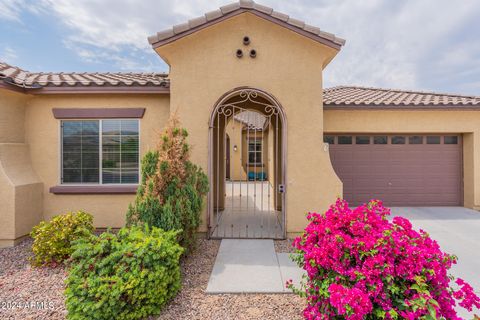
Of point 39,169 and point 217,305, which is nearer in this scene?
point 217,305

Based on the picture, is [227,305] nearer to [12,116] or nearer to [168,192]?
[168,192]

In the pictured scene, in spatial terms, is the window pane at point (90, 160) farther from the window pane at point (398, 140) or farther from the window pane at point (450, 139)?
the window pane at point (450, 139)

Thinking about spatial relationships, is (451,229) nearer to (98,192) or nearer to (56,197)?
(98,192)

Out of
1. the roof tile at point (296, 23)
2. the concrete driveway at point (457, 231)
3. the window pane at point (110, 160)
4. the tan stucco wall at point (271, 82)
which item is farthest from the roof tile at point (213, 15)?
the concrete driveway at point (457, 231)

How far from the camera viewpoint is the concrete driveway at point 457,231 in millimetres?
5053

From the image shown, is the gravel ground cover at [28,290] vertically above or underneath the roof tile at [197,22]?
underneath

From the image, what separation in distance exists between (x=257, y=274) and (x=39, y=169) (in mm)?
7291

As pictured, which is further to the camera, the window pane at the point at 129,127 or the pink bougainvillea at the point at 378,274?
the window pane at the point at 129,127

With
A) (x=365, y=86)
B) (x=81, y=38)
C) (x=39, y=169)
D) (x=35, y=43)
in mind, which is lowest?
(x=39, y=169)

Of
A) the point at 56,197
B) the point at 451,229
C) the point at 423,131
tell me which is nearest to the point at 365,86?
the point at 423,131

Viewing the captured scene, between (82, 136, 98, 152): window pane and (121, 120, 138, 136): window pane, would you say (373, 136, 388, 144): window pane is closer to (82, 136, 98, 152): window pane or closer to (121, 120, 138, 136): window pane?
(121, 120, 138, 136): window pane

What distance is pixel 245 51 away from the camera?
667 centimetres

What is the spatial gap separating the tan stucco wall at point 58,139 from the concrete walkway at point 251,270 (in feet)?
12.1

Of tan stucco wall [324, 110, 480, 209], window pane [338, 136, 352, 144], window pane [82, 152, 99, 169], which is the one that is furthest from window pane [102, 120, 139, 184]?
window pane [338, 136, 352, 144]
